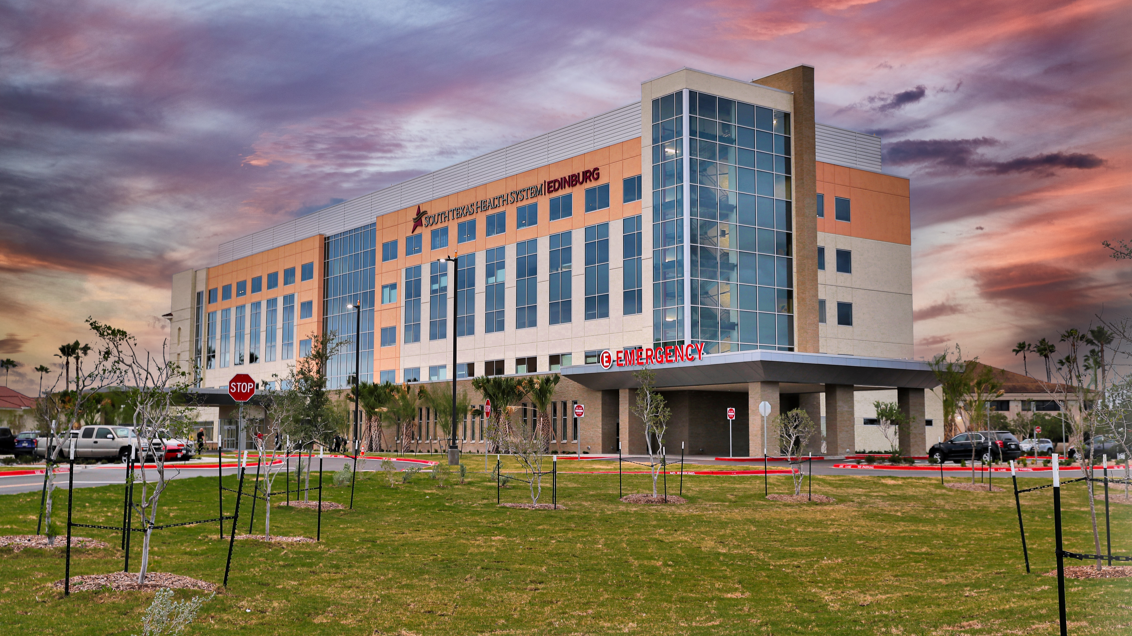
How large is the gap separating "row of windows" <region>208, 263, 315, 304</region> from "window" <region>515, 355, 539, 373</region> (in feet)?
104

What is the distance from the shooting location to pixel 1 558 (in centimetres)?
1315

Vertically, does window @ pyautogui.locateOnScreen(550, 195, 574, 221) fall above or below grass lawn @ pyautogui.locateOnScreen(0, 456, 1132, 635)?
above

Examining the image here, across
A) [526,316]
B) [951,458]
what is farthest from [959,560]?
[526,316]

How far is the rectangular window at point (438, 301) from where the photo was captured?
74.9 meters

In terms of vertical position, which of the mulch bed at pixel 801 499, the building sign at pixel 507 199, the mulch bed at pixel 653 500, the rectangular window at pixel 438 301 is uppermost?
the building sign at pixel 507 199

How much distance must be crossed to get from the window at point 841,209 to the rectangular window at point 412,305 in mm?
34655

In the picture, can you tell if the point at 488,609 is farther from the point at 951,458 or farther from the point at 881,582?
the point at 951,458

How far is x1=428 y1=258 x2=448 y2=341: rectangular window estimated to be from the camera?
246ft

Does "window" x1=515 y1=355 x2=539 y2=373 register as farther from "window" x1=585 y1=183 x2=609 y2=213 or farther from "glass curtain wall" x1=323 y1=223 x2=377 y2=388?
"glass curtain wall" x1=323 y1=223 x2=377 y2=388

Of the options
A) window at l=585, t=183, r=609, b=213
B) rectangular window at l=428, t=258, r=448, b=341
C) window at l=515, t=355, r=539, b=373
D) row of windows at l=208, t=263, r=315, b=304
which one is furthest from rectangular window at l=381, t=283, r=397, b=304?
window at l=585, t=183, r=609, b=213

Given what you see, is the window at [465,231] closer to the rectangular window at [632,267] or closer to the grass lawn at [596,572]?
the rectangular window at [632,267]

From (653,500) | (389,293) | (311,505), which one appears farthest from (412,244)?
(311,505)

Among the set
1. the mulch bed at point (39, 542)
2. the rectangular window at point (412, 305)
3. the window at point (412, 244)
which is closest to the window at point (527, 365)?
the rectangular window at point (412, 305)

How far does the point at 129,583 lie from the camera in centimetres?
1123
